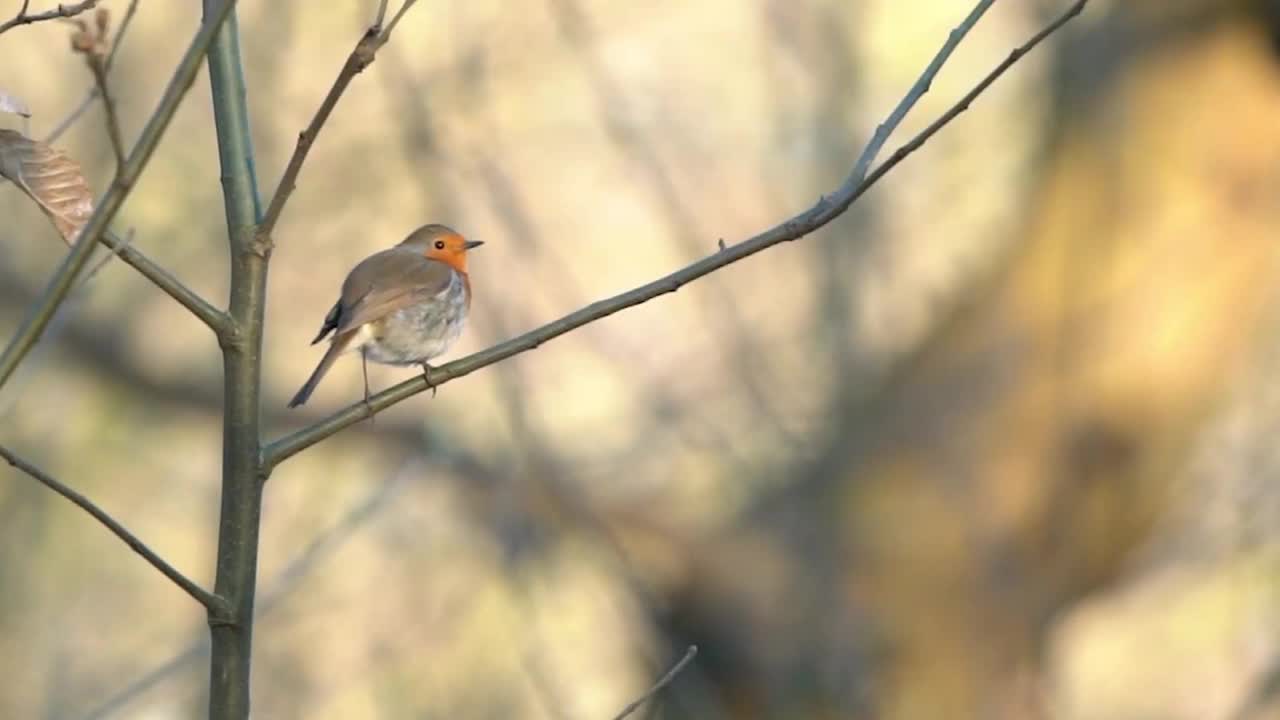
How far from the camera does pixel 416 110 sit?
517 cm

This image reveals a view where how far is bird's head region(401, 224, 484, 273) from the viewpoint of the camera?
3.58 metres

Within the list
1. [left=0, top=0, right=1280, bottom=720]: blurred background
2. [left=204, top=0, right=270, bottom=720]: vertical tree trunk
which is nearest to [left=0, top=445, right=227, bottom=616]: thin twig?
[left=204, top=0, right=270, bottom=720]: vertical tree trunk

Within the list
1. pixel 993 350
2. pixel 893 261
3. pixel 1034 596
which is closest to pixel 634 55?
pixel 893 261

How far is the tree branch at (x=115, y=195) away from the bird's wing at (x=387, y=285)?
158cm

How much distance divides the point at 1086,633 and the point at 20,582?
477 cm

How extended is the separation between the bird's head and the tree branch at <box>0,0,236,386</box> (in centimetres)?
205

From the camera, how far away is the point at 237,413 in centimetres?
180

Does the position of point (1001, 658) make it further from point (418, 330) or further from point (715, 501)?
point (418, 330)

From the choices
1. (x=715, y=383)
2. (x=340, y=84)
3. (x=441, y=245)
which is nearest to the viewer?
(x=340, y=84)

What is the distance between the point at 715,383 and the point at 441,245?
3.11 m

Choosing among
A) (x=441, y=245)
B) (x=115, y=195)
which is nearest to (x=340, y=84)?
(x=115, y=195)

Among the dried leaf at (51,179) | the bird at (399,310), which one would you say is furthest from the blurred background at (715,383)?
the dried leaf at (51,179)

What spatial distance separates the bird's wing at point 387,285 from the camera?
3.20 metres

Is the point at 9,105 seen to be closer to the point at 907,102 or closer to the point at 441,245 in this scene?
the point at 907,102
